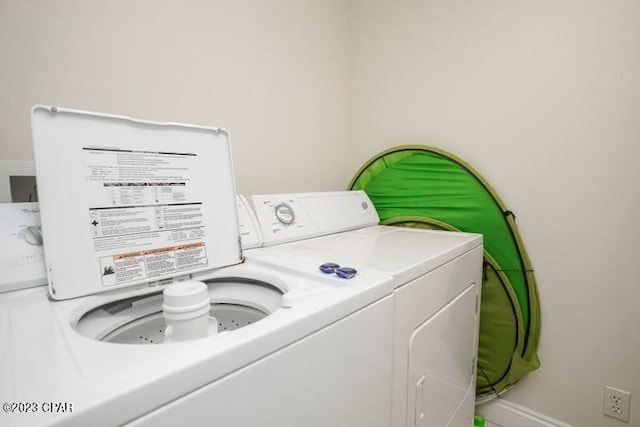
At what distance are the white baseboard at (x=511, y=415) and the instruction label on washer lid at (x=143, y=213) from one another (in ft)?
5.64

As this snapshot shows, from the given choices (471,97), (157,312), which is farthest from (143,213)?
(471,97)

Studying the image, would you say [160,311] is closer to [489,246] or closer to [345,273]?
[345,273]

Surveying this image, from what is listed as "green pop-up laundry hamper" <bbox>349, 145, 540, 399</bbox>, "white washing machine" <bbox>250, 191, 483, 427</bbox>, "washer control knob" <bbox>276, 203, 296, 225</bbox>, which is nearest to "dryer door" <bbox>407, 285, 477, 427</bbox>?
"white washing machine" <bbox>250, 191, 483, 427</bbox>

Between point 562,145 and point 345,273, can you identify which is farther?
point 562,145

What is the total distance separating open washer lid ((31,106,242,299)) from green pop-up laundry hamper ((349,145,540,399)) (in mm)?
1152

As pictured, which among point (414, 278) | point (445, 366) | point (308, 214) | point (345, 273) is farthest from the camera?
point (308, 214)

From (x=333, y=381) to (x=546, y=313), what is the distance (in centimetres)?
141

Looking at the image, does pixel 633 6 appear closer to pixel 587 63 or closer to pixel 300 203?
pixel 587 63

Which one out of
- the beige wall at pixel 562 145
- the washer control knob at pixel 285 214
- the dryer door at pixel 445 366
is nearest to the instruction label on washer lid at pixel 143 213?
the washer control knob at pixel 285 214

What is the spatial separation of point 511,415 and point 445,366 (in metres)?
0.85

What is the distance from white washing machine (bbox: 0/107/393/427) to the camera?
425 mm

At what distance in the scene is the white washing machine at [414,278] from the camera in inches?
36.0

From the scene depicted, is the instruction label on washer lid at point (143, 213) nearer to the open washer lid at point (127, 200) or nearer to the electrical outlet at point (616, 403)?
the open washer lid at point (127, 200)

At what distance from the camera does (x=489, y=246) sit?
1.62 metres
